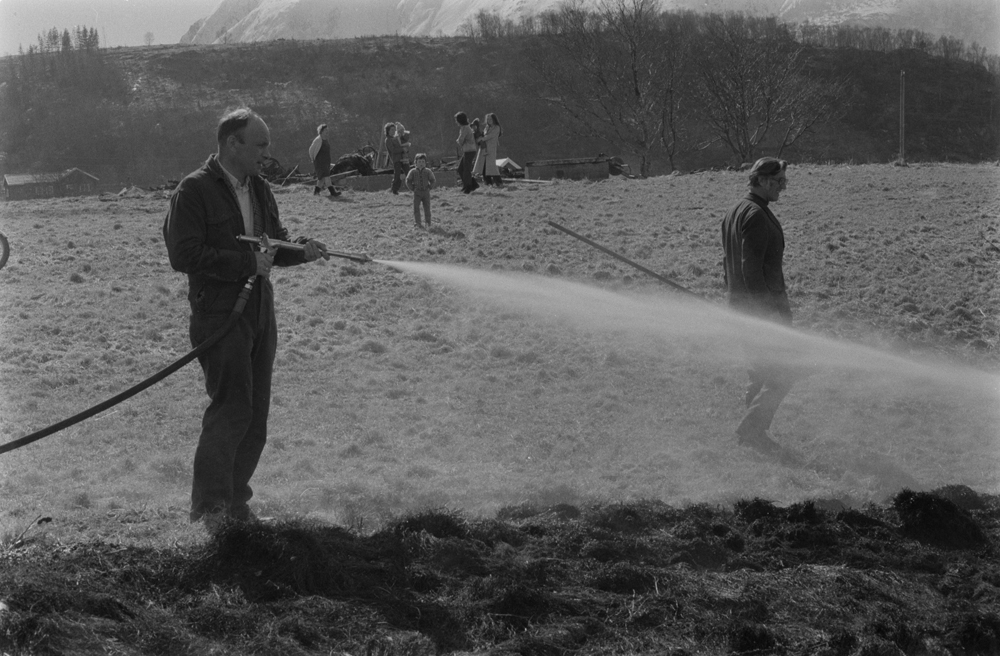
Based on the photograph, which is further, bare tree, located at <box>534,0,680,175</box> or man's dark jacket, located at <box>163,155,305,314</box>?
bare tree, located at <box>534,0,680,175</box>

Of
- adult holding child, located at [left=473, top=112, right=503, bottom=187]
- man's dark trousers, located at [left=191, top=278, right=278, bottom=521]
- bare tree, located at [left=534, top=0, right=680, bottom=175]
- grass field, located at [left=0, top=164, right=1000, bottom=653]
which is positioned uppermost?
bare tree, located at [left=534, top=0, right=680, bottom=175]

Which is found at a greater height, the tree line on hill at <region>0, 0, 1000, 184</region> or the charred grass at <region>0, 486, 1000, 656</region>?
the tree line on hill at <region>0, 0, 1000, 184</region>

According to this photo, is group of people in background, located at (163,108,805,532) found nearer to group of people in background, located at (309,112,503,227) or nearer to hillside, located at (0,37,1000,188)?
group of people in background, located at (309,112,503,227)

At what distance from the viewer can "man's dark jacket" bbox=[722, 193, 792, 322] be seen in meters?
8.47

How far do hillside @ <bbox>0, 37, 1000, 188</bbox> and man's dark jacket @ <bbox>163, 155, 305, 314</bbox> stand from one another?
46.8 meters

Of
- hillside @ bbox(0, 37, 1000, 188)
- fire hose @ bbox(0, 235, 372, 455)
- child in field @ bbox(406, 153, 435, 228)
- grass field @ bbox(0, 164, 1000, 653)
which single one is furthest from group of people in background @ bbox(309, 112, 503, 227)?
hillside @ bbox(0, 37, 1000, 188)

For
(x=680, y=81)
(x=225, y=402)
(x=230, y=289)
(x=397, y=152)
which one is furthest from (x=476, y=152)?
(x=680, y=81)

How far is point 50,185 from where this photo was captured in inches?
1617

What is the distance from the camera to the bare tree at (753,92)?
4138 cm

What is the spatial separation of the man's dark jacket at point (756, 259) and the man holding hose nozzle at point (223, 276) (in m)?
3.67

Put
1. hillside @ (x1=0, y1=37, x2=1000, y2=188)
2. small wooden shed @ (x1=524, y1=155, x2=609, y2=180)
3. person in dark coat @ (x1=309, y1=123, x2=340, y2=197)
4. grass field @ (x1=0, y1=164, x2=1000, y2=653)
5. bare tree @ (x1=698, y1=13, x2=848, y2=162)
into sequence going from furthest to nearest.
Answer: hillside @ (x1=0, y1=37, x2=1000, y2=188) → bare tree @ (x1=698, y1=13, x2=848, y2=162) → small wooden shed @ (x1=524, y1=155, x2=609, y2=180) → person in dark coat @ (x1=309, y1=123, x2=340, y2=197) → grass field @ (x1=0, y1=164, x2=1000, y2=653)

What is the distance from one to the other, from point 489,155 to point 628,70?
21984 millimetres

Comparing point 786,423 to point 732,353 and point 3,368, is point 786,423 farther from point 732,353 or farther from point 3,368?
point 3,368

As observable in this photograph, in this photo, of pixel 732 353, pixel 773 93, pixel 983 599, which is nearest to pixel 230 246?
pixel 983 599
